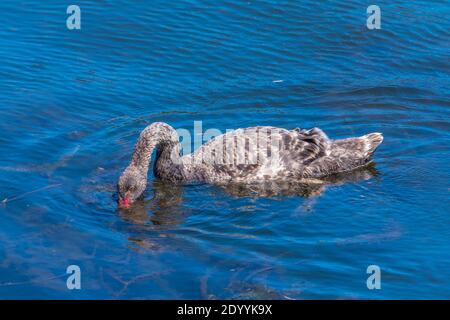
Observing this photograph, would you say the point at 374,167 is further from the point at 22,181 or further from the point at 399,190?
the point at 22,181

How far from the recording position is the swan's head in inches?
453

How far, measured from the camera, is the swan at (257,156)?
1245 cm

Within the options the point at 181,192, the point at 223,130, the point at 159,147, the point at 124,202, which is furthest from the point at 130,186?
the point at 223,130

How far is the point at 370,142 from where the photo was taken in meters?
12.7

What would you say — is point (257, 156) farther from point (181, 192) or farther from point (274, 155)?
point (181, 192)

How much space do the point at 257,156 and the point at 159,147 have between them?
1383 mm

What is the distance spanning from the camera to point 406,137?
13.6 m

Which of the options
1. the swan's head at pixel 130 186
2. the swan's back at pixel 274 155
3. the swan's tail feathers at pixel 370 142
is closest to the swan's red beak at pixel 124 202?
the swan's head at pixel 130 186

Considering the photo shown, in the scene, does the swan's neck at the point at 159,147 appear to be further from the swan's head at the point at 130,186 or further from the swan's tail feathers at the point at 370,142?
the swan's tail feathers at the point at 370,142

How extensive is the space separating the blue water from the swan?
23 cm

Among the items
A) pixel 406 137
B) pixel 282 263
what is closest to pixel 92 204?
pixel 282 263

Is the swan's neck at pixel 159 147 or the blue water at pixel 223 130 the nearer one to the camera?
the blue water at pixel 223 130

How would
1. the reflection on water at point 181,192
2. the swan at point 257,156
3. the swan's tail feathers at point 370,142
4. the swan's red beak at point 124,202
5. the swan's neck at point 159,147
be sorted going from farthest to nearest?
the swan's tail feathers at point 370,142 → the swan at point 257,156 → the swan's neck at point 159,147 → the swan's red beak at point 124,202 → the reflection on water at point 181,192

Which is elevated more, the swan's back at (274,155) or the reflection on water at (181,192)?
the swan's back at (274,155)
